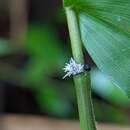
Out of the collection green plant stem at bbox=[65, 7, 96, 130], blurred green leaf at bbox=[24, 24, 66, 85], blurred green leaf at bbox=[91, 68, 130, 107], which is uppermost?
blurred green leaf at bbox=[24, 24, 66, 85]

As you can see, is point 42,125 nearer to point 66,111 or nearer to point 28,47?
point 66,111

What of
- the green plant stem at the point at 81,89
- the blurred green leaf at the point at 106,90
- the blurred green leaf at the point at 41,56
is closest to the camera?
the green plant stem at the point at 81,89

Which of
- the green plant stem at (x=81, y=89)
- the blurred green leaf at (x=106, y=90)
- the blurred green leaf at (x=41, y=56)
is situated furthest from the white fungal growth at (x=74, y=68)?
the blurred green leaf at (x=41, y=56)

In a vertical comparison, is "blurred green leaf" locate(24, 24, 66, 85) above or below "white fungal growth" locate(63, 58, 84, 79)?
above

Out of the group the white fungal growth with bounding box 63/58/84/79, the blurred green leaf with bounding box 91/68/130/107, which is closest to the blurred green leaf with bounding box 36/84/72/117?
the blurred green leaf with bounding box 91/68/130/107

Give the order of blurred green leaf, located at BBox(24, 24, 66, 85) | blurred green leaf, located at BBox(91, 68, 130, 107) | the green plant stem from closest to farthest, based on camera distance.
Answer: the green plant stem → blurred green leaf, located at BBox(91, 68, 130, 107) → blurred green leaf, located at BBox(24, 24, 66, 85)

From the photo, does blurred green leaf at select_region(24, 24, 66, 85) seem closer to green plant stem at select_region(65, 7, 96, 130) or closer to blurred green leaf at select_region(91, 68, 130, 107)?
blurred green leaf at select_region(91, 68, 130, 107)

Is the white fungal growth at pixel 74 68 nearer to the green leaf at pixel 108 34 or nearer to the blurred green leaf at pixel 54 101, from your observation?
the green leaf at pixel 108 34
